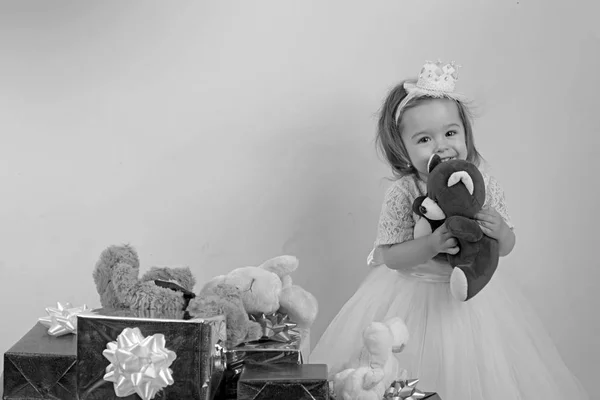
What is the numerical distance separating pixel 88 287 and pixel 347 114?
68cm

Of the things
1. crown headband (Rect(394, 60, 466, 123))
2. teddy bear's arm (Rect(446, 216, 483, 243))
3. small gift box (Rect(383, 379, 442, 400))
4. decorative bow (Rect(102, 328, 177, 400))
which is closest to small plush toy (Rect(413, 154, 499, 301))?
teddy bear's arm (Rect(446, 216, 483, 243))

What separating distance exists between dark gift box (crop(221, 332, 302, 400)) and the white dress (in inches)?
12.6

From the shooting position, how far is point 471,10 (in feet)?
4.72

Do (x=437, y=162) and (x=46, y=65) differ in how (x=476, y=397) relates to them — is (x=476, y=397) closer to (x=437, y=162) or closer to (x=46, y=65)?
(x=437, y=162)

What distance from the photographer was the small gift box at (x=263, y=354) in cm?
83

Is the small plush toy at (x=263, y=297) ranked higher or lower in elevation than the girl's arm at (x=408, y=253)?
lower

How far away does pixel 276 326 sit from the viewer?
92 cm

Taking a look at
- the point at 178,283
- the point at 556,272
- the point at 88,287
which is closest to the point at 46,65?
the point at 88,287

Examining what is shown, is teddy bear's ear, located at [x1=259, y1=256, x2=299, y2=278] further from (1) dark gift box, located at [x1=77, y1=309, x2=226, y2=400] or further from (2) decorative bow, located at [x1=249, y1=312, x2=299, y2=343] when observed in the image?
(1) dark gift box, located at [x1=77, y1=309, x2=226, y2=400]

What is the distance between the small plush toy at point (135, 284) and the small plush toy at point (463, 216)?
0.40 metres

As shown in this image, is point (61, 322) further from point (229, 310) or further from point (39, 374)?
point (229, 310)

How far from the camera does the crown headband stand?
46.7 inches

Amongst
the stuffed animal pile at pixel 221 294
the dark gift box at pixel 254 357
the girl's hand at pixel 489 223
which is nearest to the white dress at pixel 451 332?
the girl's hand at pixel 489 223

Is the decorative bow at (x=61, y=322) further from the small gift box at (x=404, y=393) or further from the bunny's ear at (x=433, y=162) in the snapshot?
the bunny's ear at (x=433, y=162)
